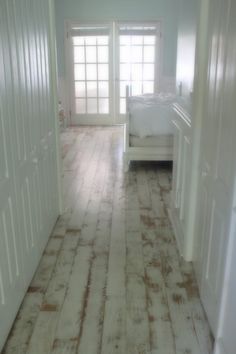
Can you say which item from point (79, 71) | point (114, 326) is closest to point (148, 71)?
point (79, 71)

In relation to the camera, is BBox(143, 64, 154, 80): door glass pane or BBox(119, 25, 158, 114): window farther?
BBox(143, 64, 154, 80): door glass pane

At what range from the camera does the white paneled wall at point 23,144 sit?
1.94 metres

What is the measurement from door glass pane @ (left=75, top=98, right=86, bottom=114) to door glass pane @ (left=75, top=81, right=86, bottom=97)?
0.11 meters

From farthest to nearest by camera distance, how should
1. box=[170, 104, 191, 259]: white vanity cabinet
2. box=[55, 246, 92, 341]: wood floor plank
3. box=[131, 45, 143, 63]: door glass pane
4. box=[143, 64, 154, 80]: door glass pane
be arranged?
1. box=[143, 64, 154, 80]: door glass pane
2. box=[131, 45, 143, 63]: door glass pane
3. box=[170, 104, 191, 259]: white vanity cabinet
4. box=[55, 246, 92, 341]: wood floor plank

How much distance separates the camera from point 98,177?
469cm

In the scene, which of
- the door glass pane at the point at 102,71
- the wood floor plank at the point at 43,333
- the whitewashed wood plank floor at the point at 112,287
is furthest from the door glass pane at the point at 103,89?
the wood floor plank at the point at 43,333

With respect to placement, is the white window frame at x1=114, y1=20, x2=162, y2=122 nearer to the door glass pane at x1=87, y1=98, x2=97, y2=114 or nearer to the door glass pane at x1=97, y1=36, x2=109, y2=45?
the door glass pane at x1=97, y1=36, x2=109, y2=45

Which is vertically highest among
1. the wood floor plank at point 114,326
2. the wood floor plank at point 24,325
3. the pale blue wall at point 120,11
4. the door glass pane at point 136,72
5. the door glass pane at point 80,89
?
the pale blue wall at point 120,11

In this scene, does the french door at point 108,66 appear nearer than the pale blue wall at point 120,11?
No

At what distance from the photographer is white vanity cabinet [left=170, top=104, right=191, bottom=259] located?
2.74 metres

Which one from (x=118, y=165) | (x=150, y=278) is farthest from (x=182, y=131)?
(x=118, y=165)

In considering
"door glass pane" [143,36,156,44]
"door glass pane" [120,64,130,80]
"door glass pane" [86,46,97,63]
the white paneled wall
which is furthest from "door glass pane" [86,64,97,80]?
the white paneled wall

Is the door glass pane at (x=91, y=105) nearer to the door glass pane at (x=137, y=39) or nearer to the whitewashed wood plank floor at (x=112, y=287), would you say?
the door glass pane at (x=137, y=39)

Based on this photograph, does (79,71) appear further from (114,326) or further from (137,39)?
(114,326)
